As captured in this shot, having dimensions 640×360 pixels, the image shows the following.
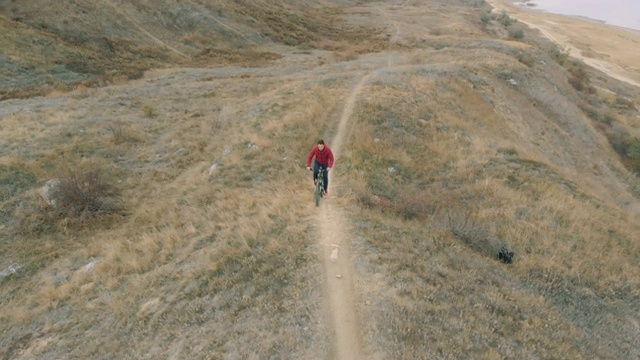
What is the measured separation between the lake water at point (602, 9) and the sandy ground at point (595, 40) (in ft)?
28.8

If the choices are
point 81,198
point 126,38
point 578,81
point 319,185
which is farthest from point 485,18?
point 81,198

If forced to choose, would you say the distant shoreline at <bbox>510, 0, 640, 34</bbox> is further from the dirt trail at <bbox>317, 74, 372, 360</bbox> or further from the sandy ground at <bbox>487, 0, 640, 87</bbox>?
the dirt trail at <bbox>317, 74, 372, 360</bbox>

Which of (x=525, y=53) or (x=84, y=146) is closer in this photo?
(x=84, y=146)

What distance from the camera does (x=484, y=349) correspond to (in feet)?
25.9

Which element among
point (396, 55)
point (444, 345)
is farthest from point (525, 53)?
point (444, 345)

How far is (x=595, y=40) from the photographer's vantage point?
81.6 metres

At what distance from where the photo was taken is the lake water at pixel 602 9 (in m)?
103

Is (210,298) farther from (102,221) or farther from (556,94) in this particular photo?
(556,94)

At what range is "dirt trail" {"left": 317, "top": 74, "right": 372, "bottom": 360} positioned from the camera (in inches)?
297

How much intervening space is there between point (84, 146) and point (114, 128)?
6.95 ft

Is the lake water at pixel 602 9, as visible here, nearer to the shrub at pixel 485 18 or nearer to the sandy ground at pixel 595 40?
the sandy ground at pixel 595 40

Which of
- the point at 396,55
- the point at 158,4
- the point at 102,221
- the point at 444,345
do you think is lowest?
the point at 102,221

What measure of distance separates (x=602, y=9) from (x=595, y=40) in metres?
47.1

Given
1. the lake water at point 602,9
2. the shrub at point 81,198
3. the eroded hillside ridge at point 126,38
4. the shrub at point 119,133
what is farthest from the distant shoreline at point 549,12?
the shrub at point 81,198
